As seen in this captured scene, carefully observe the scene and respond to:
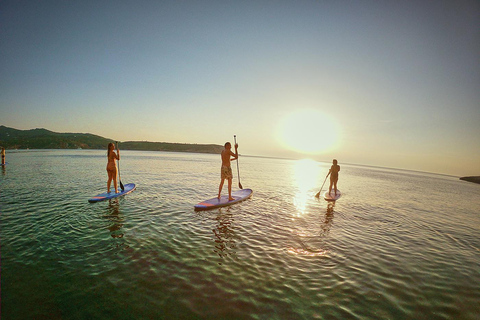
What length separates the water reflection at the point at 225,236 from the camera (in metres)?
6.81

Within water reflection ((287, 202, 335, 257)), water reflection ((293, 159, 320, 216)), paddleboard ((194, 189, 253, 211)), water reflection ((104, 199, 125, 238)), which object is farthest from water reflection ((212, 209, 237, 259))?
water reflection ((293, 159, 320, 216))

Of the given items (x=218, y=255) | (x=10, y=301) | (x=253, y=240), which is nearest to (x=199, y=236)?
(x=218, y=255)

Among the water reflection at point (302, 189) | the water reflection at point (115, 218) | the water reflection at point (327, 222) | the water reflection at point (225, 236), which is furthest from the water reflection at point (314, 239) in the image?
the water reflection at point (115, 218)

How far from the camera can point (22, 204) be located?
35.7 feet

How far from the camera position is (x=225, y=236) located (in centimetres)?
814

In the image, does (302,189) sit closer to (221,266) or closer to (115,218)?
(221,266)

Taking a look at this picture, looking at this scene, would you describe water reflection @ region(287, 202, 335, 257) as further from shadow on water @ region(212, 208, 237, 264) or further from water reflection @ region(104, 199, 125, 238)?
water reflection @ region(104, 199, 125, 238)

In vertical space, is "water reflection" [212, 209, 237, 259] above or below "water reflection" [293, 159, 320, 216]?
above

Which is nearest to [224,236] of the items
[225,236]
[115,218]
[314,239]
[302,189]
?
[225,236]

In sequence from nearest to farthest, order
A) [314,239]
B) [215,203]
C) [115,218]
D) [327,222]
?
[314,239]
[115,218]
[327,222]
[215,203]

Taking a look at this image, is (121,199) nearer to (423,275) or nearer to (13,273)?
(13,273)

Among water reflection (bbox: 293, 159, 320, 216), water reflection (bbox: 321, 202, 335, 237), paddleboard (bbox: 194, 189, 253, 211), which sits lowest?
water reflection (bbox: 293, 159, 320, 216)

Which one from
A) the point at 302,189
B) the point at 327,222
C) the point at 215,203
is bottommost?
the point at 302,189

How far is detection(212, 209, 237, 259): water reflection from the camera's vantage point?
681 cm
